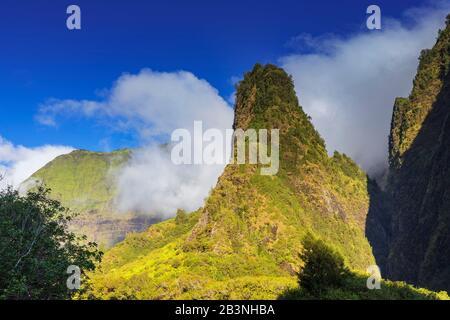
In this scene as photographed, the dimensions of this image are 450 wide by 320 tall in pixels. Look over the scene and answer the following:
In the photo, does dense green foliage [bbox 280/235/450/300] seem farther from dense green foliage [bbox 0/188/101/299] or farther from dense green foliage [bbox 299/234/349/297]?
dense green foliage [bbox 0/188/101/299]

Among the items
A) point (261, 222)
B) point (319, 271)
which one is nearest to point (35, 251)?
point (319, 271)

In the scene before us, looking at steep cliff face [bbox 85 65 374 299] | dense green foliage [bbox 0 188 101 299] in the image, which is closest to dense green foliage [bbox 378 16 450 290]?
steep cliff face [bbox 85 65 374 299]

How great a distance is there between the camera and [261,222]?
8388 cm

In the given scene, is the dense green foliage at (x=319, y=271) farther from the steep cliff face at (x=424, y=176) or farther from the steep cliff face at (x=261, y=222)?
the steep cliff face at (x=424, y=176)

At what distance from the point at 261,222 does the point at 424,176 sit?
47192 millimetres

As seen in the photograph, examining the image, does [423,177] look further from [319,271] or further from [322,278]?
[319,271]

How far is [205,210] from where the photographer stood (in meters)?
89.6

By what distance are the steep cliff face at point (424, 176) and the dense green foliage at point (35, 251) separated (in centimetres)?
6118

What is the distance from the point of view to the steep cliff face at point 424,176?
75.1 m

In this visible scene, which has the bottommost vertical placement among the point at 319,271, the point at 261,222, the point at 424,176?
the point at 319,271

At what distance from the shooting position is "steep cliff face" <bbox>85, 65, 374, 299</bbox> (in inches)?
2697

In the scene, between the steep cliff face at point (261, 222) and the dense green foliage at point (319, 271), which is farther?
the steep cliff face at point (261, 222)

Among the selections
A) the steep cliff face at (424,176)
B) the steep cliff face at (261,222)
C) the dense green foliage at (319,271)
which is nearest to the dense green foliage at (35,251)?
the dense green foliage at (319,271)
